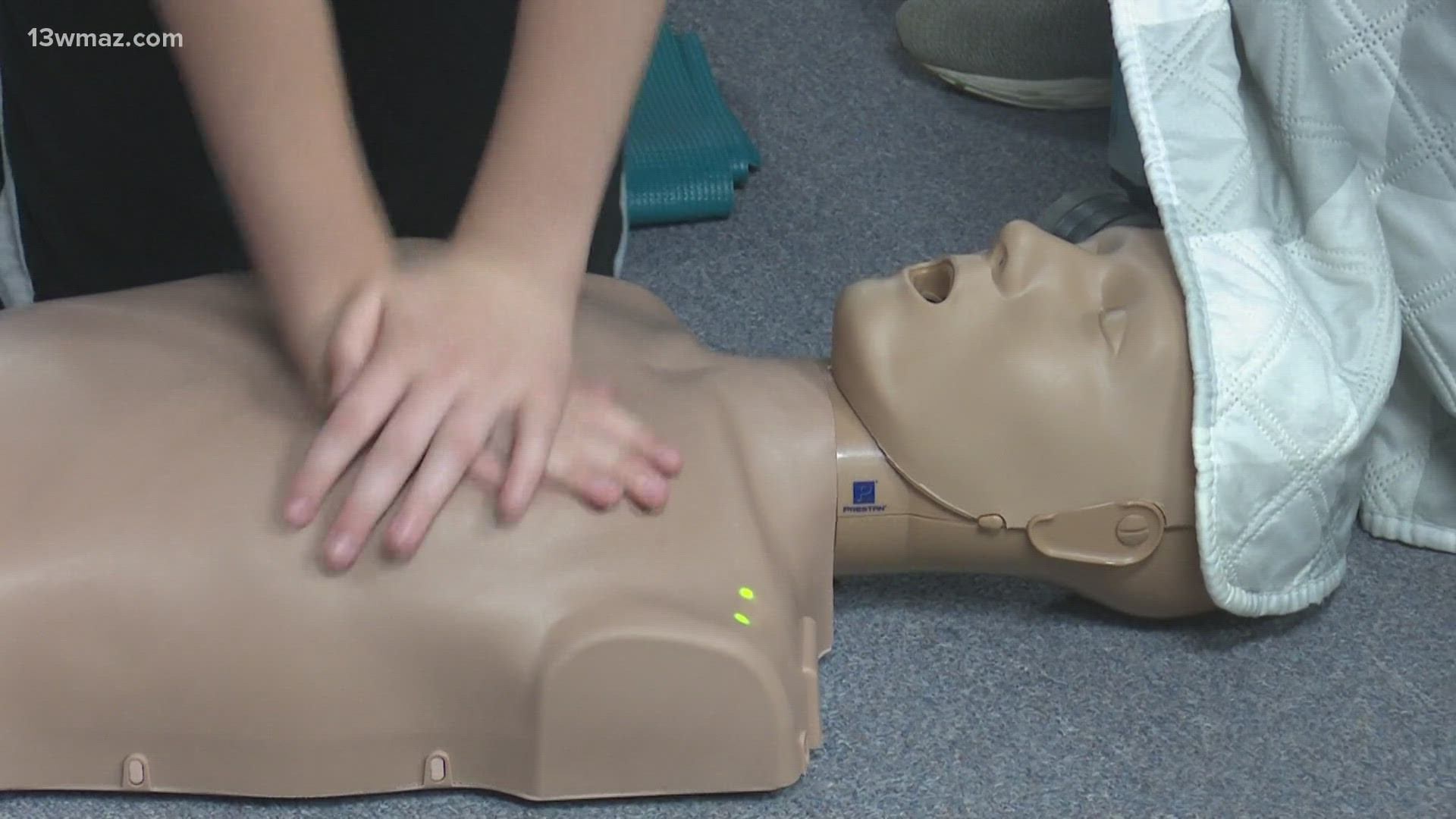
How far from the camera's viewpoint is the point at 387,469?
0.70 m

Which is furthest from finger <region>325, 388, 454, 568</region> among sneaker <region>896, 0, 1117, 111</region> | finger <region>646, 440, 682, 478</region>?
sneaker <region>896, 0, 1117, 111</region>

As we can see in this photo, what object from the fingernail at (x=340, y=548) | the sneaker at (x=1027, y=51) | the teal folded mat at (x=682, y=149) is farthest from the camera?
the sneaker at (x=1027, y=51)

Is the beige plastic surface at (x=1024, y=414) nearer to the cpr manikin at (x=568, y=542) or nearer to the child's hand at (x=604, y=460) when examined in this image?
the cpr manikin at (x=568, y=542)

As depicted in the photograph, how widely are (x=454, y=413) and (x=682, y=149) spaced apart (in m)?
0.59

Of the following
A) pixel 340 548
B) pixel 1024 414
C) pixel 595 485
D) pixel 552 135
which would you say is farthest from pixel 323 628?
pixel 1024 414

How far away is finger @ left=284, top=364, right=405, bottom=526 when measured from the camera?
700 mm

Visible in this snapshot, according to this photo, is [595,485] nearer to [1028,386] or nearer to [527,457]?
[527,457]

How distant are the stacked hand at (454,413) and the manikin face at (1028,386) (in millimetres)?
140

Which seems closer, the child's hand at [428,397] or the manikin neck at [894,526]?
the child's hand at [428,397]

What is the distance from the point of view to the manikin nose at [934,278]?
0.82 metres


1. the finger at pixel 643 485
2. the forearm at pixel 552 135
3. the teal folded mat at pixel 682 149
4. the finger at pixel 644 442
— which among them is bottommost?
the finger at pixel 643 485

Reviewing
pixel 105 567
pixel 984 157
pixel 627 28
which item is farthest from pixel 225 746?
pixel 984 157

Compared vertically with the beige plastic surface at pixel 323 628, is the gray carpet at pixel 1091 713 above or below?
below

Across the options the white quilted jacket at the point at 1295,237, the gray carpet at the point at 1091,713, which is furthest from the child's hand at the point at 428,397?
the white quilted jacket at the point at 1295,237
